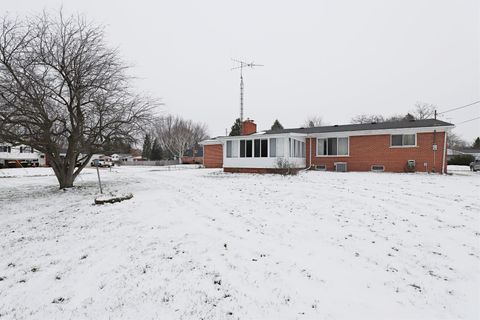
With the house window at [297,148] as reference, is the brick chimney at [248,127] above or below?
above

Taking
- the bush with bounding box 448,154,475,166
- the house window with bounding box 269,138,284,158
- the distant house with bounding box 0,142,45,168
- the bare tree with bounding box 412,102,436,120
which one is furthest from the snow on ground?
the bare tree with bounding box 412,102,436,120

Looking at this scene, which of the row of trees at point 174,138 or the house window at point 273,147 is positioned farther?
the row of trees at point 174,138

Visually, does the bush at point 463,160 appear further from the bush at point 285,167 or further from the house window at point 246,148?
the house window at point 246,148

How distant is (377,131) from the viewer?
18.5 meters

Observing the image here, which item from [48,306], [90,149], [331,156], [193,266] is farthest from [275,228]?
[331,156]

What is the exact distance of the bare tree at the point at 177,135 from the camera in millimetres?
50094

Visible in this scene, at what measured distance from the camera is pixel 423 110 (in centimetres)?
5291

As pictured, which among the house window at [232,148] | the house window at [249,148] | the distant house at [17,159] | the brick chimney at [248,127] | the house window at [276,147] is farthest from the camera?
the distant house at [17,159]

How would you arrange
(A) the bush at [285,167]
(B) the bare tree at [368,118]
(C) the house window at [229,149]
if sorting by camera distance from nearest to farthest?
1. (A) the bush at [285,167]
2. (C) the house window at [229,149]
3. (B) the bare tree at [368,118]

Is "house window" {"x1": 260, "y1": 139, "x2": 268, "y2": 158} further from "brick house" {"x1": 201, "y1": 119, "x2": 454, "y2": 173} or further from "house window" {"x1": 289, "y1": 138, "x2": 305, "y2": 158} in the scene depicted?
"house window" {"x1": 289, "y1": 138, "x2": 305, "y2": 158}

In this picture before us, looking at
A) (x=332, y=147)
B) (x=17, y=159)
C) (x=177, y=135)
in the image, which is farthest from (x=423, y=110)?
(x=17, y=159)

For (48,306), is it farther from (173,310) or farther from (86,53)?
(86,53)

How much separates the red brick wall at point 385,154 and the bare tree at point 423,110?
43.7m

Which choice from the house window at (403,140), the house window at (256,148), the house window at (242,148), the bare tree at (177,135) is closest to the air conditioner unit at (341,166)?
the house window at (403,140)
